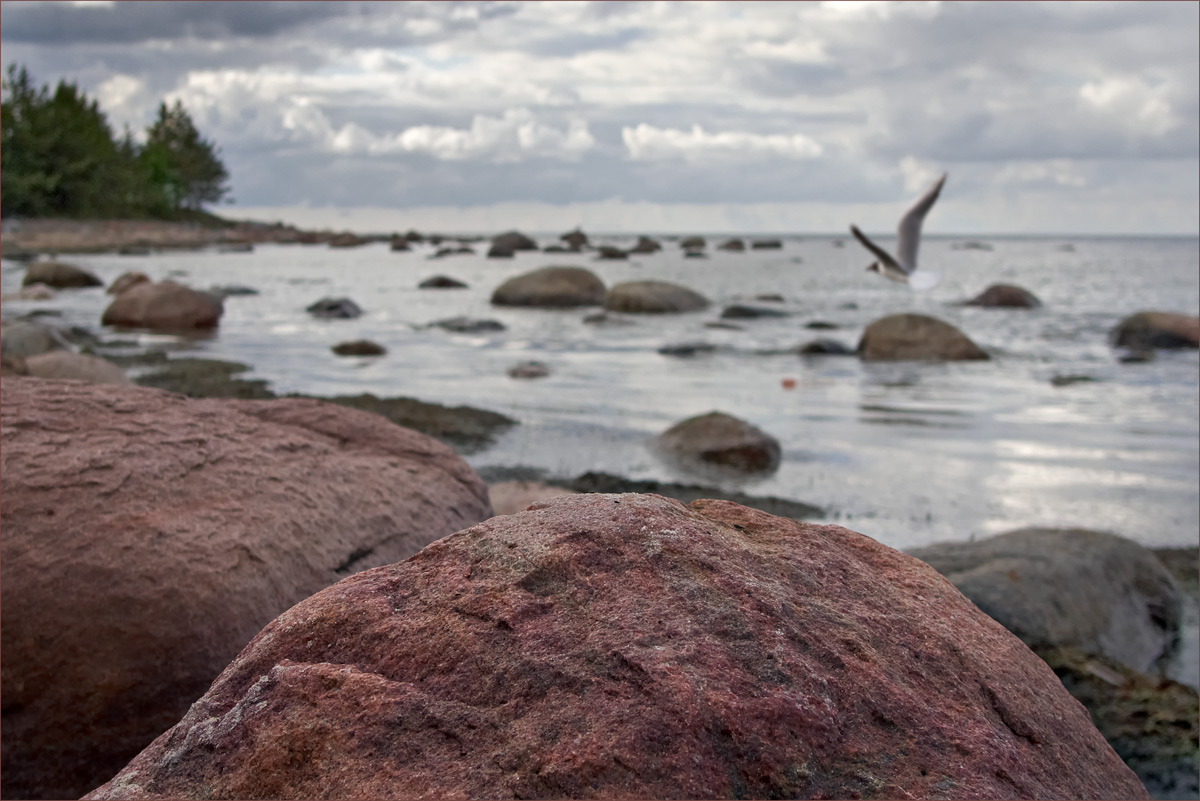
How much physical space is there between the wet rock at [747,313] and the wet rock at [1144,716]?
18.8m

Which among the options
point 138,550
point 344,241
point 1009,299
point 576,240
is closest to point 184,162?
point 344,241

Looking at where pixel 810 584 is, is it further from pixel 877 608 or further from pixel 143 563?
pixel 143 563

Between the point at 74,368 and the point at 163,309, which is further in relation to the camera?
the point at 163,309

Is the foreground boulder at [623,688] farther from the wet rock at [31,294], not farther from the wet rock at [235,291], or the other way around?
the wet rock at [235,291]

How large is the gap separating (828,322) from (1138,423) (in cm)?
1114

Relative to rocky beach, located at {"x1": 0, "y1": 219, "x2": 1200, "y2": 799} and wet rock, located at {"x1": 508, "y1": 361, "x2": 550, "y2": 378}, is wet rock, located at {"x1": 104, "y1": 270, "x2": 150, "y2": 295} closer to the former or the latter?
wet rock, located at {"x1": 508, "y1": 361, "x2": 550, "y2": 378}

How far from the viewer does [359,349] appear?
14930 mm

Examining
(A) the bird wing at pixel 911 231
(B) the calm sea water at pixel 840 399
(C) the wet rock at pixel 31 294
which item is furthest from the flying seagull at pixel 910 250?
(C) the wet rock at pixel 31 294

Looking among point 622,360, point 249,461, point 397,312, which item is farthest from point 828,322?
point 249,461

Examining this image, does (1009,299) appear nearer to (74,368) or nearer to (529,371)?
(529,371)

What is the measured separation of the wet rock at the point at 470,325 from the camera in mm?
19281

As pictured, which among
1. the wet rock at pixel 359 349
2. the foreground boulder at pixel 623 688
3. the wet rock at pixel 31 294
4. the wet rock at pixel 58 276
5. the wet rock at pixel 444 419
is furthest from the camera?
the wet rock at pixel 58 276

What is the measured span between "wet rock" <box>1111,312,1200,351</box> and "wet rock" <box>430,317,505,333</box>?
39.7 feet

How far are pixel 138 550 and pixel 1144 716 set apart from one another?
377 centimetres
